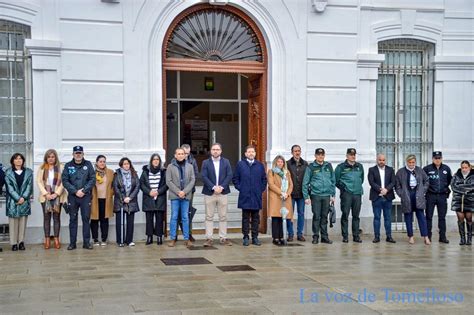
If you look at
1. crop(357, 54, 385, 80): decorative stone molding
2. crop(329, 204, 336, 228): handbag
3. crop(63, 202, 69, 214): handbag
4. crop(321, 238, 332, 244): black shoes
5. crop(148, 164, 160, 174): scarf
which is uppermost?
crop(357, 54, 385, 80): decorative stone molding

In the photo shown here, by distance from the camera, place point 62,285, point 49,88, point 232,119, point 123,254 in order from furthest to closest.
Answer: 1. point 232,119
2. point 49,88
3. point 123,254
4. point 62,285

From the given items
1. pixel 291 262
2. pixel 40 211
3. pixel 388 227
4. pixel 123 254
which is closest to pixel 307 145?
pixel 388 227

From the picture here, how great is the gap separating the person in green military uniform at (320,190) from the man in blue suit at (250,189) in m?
0.93

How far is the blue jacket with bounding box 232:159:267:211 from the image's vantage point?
493 inches

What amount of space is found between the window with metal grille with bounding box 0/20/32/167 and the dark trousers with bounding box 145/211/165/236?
2.64 meters

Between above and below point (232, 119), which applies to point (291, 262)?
below

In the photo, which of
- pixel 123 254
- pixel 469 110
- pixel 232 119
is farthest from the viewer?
pixel 232 119

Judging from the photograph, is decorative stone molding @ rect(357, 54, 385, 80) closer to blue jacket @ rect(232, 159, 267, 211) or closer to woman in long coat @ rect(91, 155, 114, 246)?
blue jacket @ rect(232, 159, 267, 211)

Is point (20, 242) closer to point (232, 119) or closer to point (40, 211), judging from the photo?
point (40, 211)

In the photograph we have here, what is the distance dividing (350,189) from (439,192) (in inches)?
72.4

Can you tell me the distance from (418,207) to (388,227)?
729 millimetres

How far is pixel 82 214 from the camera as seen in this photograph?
12078 mm

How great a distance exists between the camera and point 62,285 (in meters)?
8.77

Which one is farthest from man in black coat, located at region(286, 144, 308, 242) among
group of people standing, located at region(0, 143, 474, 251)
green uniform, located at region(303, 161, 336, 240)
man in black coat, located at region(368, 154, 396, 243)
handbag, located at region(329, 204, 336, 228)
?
man in black coat, located at region(368, 154, 396, 243)
